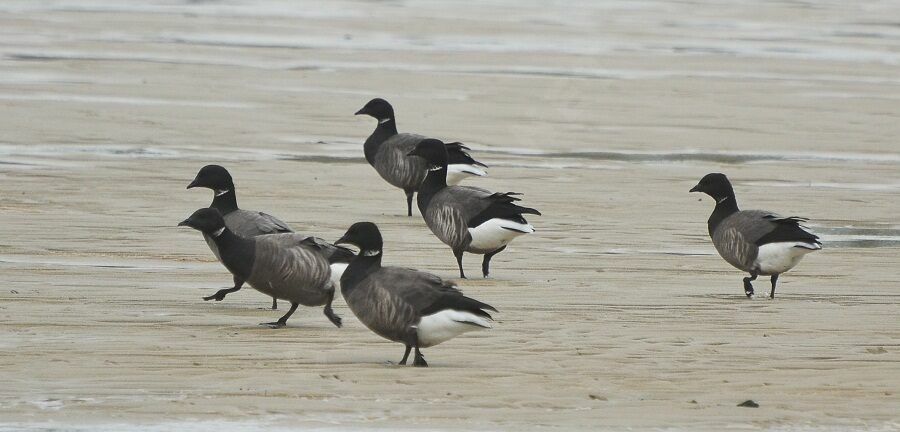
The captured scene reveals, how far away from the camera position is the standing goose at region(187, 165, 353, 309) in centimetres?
994

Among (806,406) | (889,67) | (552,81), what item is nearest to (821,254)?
(806,406)

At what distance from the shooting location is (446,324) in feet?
28.1

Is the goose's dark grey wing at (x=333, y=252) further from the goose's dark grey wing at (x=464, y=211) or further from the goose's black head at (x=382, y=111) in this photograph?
the goose's black head at (x=382, y=111)

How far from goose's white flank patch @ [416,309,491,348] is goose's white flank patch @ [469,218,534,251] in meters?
3.45

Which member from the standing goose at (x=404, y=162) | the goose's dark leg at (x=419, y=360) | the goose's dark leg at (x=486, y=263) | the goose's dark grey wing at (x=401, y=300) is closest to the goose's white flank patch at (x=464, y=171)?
the standing goose at (x=404, y=162)

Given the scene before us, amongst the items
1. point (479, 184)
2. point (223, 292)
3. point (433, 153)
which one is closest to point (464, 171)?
point (433, 153)

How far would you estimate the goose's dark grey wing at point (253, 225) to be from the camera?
424 inches

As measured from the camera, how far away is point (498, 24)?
37.4m

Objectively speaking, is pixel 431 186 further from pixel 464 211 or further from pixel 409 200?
pixel 409 200

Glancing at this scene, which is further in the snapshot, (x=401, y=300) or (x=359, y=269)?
(x=359, y=269)

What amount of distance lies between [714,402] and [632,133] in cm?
1351

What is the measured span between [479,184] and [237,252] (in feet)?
26.2

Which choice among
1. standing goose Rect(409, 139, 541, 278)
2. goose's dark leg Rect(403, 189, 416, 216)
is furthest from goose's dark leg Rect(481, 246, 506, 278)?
goose's dark leg Rect(403, 189, 416, 216)

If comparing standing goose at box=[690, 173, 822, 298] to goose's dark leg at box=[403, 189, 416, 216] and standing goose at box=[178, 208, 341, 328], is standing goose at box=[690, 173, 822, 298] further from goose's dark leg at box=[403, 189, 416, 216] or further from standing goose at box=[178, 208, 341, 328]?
goose's dark leg at box=[403, 189, 416, 216]
